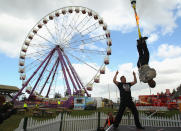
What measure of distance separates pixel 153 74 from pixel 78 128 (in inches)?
177

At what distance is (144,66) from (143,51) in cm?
59

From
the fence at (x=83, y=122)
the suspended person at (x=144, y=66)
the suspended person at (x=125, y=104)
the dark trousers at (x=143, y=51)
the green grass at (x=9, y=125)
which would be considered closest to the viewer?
the suspended person at (x=125, y=104)

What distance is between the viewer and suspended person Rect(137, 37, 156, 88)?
4383 mm

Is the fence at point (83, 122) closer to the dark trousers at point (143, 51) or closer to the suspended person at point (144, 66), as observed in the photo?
the suspended person at point (144, 66)

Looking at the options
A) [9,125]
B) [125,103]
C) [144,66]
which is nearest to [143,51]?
[144,66]

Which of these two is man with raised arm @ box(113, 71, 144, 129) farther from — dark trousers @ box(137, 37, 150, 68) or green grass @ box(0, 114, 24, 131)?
green grass @ box(0, 114, 24, 131)

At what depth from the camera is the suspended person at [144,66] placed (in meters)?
4.38

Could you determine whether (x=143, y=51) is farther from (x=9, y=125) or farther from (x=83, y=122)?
(x=9, y=125)

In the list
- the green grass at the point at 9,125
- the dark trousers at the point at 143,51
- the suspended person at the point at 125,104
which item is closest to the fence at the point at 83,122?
the green grass at the point at 9,125

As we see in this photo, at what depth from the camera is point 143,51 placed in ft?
15.8

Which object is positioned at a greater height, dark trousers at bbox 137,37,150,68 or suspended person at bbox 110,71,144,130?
dark trousers at bbox 137,37,150,68

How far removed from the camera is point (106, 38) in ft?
66.6

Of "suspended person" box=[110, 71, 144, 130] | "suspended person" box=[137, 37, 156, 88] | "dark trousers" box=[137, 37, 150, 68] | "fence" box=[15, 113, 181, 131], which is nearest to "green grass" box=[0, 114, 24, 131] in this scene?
"fence" box=[15, 113, 181, 131]

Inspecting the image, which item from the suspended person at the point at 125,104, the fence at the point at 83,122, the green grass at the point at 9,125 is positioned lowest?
the green grass at the point at 9,125
